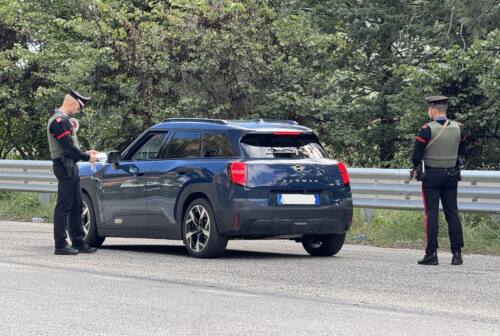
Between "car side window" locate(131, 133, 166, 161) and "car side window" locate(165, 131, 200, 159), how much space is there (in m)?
0.22

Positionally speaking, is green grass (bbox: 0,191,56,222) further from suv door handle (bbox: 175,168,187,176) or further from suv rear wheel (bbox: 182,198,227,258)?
suv rear wheel (bbox: 182,198,227,258)

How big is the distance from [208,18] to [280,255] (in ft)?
37.5

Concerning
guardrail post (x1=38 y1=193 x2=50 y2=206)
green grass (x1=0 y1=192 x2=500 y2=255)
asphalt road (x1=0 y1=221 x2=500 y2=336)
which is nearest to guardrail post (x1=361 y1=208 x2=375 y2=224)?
green grass (x1=0 y1=192 x2=500 y2=255)

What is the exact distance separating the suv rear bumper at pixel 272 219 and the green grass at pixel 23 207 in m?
8.00

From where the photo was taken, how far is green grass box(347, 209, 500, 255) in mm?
15203

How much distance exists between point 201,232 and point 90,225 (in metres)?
1.99

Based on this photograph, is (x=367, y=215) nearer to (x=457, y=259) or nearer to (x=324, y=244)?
(x=324, y=244)

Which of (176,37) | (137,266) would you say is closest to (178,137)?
(137,266)

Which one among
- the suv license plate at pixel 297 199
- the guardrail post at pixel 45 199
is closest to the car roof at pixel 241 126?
the suv license plate at pixel 297 199

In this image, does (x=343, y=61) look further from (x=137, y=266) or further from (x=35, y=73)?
(x=137, y=266)

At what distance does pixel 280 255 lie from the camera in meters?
14.0

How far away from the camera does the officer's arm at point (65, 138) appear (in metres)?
13.7

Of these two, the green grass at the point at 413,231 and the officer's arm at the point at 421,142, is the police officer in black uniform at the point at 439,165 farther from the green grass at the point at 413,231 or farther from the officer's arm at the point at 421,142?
the green grass at the point at 413,231

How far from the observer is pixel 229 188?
12.9 metres
